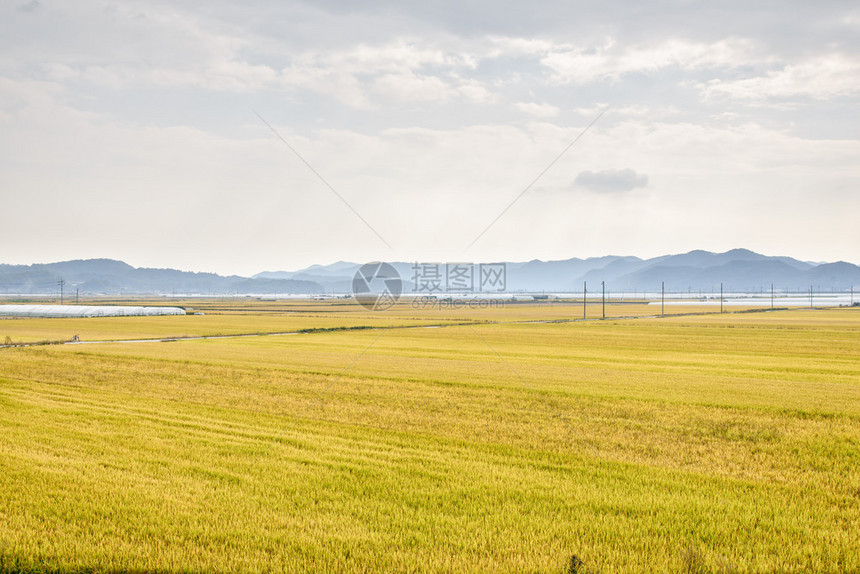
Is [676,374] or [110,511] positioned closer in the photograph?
[110,511]

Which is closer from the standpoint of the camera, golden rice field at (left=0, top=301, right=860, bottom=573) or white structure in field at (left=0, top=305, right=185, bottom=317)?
golden rice field at (left=0, top=301, right=860, bottom=573)

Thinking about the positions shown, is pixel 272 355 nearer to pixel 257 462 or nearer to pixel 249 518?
pixel 257 462

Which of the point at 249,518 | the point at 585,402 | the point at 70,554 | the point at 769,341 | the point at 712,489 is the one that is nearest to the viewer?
the point at 70,554

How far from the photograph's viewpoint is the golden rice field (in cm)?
718

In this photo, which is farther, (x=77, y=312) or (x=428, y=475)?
(x=77, y=312)

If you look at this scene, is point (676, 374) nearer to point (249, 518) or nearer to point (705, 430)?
point (705, 430)

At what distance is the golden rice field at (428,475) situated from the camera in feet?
23.6

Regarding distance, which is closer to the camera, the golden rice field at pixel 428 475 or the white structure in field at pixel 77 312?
the golden rice field at pixel 428 475

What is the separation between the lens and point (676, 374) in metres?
25.1

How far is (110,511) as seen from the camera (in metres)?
8.38

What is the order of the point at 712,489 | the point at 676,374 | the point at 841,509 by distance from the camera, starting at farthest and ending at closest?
the point at 676,374 → the point at 712,489 → the point at 841,509

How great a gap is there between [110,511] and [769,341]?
4877cm

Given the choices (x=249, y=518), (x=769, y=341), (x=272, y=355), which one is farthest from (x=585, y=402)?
(x=769, y=341)

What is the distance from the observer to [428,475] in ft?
33.5
